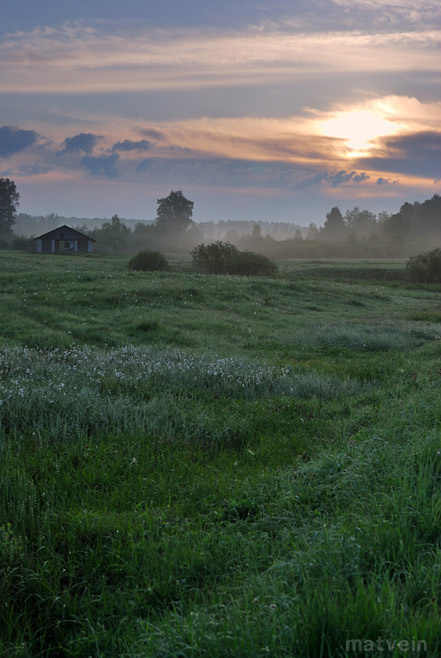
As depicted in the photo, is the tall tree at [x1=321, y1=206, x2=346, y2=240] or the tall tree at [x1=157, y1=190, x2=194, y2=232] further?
the tall tree at [x1=321, y1=206, x2=346, y2=240]

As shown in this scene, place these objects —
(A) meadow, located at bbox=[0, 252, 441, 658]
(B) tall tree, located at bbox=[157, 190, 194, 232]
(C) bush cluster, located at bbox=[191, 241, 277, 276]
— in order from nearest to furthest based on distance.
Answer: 1. (A) meadow, located at bbox=[0, 252, 441, 658]
2. (C) bush cluster, located at bbox=[191, 241, 277, 276]
3. (B) tall tree, located at bbox=[157, 190, 194, 232]

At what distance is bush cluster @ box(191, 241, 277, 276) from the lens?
159ft

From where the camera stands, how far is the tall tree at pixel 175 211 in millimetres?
140875

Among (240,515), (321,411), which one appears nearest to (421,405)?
(321,411)

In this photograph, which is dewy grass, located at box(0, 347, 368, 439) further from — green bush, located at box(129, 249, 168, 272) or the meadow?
green bush, located at box(129, 249, 168, 272)

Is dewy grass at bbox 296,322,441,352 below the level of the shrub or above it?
below

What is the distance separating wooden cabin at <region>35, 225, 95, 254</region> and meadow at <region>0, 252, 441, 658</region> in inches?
2974

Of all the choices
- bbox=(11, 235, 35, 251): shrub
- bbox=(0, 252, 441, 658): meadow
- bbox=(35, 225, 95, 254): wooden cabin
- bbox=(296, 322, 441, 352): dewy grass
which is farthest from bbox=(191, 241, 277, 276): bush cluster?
bbox=(11, 235, 35, 251): shrub

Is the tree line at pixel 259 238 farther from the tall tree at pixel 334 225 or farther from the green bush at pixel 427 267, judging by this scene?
the green bush at pixel 427 267

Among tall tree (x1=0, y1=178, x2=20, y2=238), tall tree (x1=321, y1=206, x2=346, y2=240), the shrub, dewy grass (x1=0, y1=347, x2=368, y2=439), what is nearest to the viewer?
dewy grass (x1=0, y1=347, x2=368, y2=439)

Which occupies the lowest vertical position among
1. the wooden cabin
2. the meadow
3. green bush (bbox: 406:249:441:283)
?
the meadow

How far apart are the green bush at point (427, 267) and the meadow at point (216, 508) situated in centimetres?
4764

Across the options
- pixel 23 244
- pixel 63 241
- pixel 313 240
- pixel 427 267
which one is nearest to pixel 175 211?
pixel 313 240

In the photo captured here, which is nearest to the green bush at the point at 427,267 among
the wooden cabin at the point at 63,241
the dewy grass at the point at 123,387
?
the dewy grass at the point at 123,387
